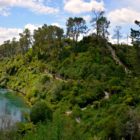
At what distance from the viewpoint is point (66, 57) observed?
101m

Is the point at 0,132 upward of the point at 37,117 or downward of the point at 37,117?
upward

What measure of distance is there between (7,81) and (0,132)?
106969mm

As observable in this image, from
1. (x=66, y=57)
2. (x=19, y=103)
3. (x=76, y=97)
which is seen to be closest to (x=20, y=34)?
(x=66, y=57)

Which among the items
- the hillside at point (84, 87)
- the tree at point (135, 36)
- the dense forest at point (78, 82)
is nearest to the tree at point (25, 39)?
the dense forest at point (78, 82)

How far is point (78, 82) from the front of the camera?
75.8 metres

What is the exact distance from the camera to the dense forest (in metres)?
40.1

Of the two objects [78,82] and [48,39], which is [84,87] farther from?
[48,39]

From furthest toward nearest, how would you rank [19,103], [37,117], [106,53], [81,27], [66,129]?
[81,27] → [106,53] → [19,103] → [37,117] → [66,129]

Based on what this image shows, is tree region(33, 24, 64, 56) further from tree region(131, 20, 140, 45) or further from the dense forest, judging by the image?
tree region(131, 20, 140, 45)

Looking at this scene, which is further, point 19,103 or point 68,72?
point 68,72

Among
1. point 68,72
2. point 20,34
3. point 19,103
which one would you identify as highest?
point 20,34

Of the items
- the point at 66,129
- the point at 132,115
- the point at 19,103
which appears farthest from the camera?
the point at 19,103

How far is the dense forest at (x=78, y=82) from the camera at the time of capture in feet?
131

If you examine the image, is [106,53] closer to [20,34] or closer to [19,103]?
[19,103]
